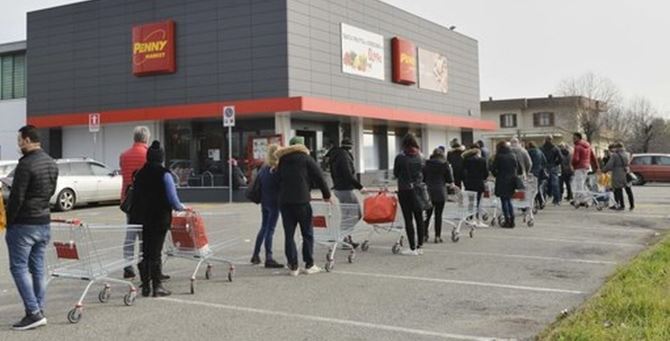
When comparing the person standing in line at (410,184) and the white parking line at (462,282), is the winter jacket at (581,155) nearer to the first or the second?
the person standing in line at (410,184)

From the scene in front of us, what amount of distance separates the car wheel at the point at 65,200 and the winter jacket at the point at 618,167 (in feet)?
Answer: 53.0

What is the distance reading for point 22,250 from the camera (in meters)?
6.34

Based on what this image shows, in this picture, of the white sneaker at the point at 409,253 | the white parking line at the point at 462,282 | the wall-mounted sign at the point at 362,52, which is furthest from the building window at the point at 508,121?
the white parking line at the point at 462,282

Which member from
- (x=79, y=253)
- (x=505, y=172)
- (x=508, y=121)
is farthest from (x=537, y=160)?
(x=508, y=121)

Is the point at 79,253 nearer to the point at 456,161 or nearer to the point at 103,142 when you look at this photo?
the point at 456,161

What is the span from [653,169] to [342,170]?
27.7 m

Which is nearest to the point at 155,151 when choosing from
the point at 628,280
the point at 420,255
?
the point at 420,255

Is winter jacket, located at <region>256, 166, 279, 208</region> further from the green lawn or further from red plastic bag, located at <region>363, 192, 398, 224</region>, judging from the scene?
the green lawn

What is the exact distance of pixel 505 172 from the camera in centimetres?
1377

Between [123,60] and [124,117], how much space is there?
2701 millimetres

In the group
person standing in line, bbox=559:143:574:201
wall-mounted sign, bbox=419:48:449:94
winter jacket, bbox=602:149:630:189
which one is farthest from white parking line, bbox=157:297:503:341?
wall-mounted sign, bbox=419:48:449:94

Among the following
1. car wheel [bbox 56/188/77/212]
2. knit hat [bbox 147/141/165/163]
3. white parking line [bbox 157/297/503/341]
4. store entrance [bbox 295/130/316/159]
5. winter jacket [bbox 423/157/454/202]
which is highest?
store entrance [bbox 295/130/316/159]

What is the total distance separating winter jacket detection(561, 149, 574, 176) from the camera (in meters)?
19.1

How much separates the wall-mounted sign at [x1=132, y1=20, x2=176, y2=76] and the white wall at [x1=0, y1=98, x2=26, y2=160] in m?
9.64
